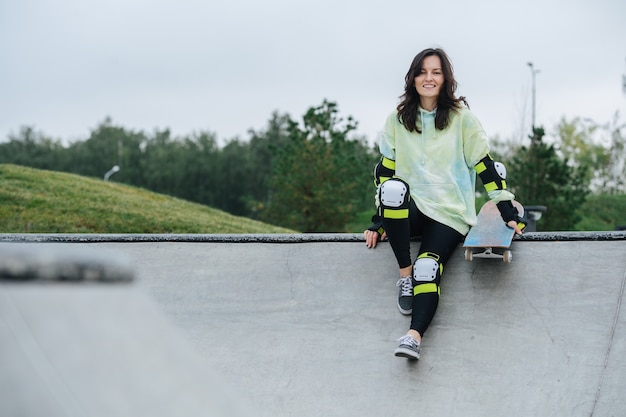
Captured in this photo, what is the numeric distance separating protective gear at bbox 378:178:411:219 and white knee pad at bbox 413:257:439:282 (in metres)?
0.27

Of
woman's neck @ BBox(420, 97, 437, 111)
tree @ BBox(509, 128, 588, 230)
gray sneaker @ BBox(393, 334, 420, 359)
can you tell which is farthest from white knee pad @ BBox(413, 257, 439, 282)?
tree @ BBox(509, 128, 588, 230)

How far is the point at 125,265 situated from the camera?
112 cm

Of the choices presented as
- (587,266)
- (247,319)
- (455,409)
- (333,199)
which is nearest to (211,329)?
(247,319)

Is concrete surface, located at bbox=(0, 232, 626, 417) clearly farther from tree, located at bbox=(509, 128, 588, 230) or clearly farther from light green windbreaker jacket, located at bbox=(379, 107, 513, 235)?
tree, located at bbox=(509, 128, 588, 230)

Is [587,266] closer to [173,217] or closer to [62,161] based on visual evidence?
[173,217]

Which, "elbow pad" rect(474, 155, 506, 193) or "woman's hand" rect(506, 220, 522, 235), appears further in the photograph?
"elbow pad" rect(474, 155, 506, 193)

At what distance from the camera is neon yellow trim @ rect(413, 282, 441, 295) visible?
443 cm

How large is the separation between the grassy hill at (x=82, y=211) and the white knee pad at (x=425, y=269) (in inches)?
313

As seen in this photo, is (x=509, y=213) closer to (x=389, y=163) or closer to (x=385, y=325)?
(x=389, y=163)

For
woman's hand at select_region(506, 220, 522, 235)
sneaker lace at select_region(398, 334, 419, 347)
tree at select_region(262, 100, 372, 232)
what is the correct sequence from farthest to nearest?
tree at select_region(262, 100, 372, 232) → woman's hand at select_region(506, 220, 522, 235) → sneaker lace at select_region(398, 334, 419, 347)

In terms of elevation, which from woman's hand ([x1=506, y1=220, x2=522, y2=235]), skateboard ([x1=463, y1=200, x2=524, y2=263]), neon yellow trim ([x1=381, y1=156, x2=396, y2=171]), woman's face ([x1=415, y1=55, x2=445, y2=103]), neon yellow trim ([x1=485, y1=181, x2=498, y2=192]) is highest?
woman's face ([x1=415, y1=55, x2=445, y2=103])

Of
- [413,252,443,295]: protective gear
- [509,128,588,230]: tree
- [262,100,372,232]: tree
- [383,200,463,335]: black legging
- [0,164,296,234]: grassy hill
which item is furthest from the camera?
[262,100,372,232]: tree

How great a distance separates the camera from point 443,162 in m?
4.83

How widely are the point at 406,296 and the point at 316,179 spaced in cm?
1449
